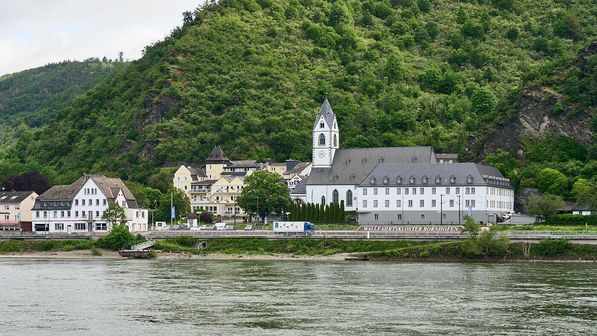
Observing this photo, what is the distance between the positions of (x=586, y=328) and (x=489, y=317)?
558 centimetres

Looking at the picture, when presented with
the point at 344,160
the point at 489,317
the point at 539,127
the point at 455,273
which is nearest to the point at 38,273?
the point at 455,273

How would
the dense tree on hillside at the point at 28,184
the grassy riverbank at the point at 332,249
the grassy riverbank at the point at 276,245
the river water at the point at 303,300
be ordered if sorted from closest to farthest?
the river water at the point at 303,300 < the grassy riverbank at the point at 332,249 < the grassy riverbank at the point at 276,245 < the dense tree on hillside at the point at 28,184

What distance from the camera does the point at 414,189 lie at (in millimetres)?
122500

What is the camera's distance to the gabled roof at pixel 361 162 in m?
134

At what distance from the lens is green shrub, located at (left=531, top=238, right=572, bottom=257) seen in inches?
3725

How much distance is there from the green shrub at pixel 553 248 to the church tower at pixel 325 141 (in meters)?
45.1

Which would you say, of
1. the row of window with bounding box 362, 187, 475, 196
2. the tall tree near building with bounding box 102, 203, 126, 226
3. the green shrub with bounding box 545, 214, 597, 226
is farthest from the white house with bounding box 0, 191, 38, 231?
the green shrub with bounding box 545, 214, 597, 226

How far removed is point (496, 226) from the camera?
4262 inches

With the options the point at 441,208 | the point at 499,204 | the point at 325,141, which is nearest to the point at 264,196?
the point at 325,141

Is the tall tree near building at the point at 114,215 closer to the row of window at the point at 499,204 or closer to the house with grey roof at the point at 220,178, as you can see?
the house with grey roof at the point at 220,178

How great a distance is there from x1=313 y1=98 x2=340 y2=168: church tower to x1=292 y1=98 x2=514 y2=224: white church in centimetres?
253

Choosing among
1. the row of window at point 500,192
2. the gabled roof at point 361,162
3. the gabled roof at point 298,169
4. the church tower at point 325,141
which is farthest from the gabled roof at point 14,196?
the row of window at point 500,192

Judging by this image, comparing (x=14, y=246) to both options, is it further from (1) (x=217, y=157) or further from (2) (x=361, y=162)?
(1) (x=217, y=157)

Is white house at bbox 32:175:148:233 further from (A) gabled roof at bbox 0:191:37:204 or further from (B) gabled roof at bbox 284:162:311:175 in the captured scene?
(B) gabled roof at bbox 284:162:311:175
